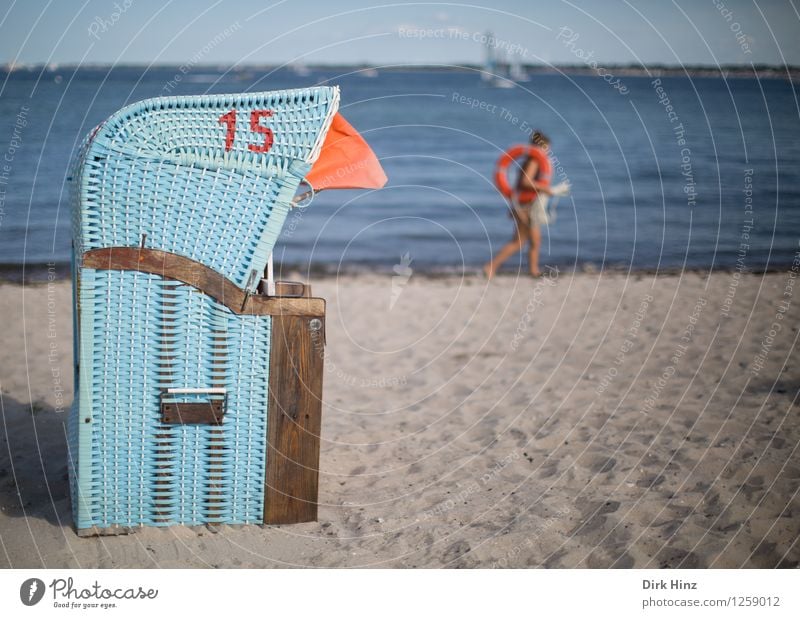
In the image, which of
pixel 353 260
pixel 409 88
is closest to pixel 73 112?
pixel 353 260

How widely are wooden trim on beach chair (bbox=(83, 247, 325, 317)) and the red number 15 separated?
506 mm

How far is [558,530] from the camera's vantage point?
378 centimetres

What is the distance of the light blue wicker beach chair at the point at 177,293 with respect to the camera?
329 centimetres

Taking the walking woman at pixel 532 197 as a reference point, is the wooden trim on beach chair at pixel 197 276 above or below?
below

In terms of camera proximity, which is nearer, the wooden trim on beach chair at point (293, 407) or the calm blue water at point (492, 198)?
the wooden trim on beach chair at point (293, 407)

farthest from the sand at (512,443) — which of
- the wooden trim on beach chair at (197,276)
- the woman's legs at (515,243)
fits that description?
the woman's legs at (515,243)

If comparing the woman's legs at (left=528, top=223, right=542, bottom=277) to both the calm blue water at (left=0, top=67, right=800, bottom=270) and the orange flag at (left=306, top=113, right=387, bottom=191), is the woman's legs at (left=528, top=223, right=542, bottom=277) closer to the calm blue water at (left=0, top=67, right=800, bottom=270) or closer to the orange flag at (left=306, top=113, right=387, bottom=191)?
the calm blue water at (left=0, top=67, right=800, bottom=270)

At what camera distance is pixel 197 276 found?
3.38 m

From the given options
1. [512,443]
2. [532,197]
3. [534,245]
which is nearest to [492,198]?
[534,245]

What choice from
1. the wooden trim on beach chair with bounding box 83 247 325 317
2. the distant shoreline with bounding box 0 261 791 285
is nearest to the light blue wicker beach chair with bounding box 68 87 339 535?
the wooden trim on beach chair with bounding box 83 247 325 317

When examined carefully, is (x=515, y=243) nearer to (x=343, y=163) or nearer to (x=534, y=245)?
(x=534, y=245)

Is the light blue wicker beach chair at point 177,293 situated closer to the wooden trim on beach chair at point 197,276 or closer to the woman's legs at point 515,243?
the wooden trim on beach chair at point 197,276

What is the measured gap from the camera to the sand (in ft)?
11.8
